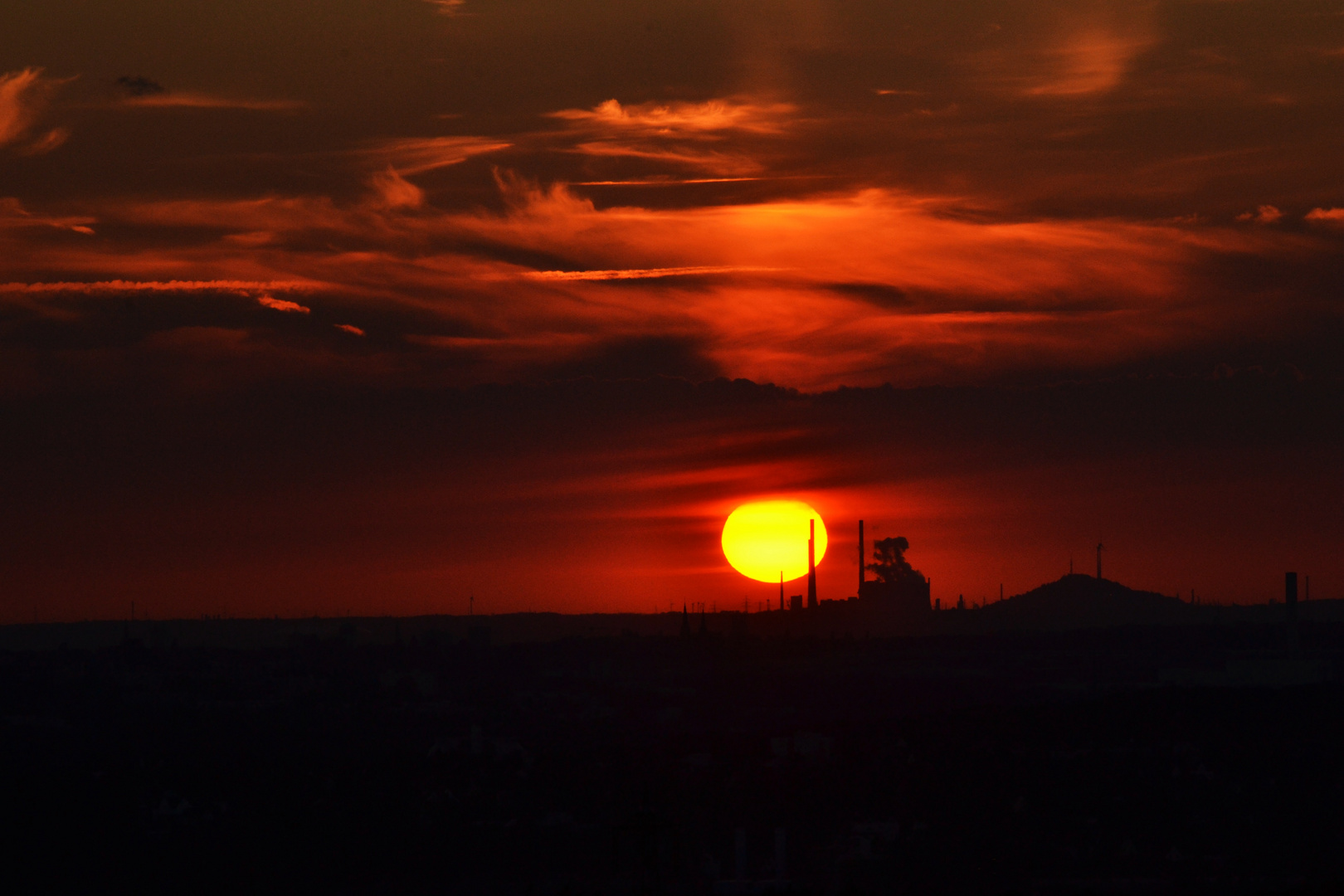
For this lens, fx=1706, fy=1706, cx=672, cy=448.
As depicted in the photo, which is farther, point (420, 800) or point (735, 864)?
point (420, 800)

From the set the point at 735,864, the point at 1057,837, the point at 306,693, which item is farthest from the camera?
the point at 306,693

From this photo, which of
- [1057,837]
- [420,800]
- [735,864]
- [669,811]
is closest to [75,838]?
[420,800]

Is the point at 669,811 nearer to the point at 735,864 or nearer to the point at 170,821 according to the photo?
the point at 735,864

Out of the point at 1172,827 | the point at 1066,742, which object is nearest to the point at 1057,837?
the point at 1172,827

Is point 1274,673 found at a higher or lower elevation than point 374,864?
higher

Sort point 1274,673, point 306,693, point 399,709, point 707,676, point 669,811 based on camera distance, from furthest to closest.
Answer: point 707,676, point 306,693, point 399,709, point 1274,673, point 669,811

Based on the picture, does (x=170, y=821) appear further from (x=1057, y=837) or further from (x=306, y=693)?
(x=306, y=693)
